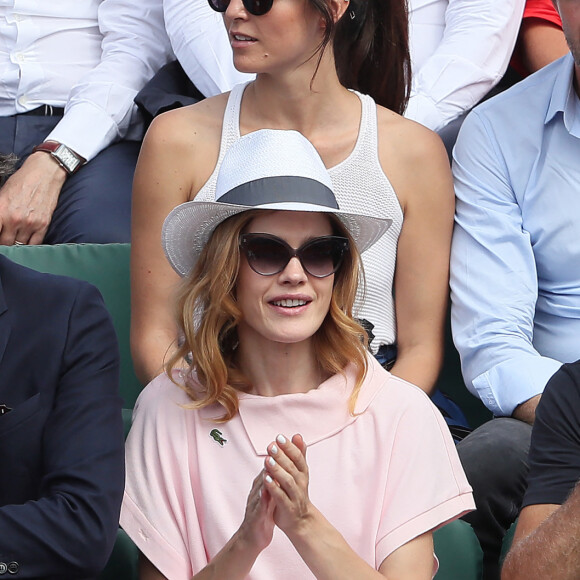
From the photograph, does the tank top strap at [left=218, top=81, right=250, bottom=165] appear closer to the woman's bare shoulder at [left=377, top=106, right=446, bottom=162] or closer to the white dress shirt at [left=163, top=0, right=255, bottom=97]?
the woman's bare shoulder at [left=377, top=106, right=446, bottom=162]

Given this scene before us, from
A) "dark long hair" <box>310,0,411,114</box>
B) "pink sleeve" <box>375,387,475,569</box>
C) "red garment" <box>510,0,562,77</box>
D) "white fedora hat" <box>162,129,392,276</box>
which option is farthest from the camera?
"red garment" <box>510,0,562,77</box>

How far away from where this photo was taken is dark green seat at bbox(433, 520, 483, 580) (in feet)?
7.94

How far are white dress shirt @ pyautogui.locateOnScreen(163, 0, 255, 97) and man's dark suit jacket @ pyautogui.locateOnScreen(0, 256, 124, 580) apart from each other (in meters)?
1.57

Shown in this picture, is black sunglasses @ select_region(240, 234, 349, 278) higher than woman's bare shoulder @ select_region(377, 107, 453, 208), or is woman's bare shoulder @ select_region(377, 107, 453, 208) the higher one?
black sunglasses @ select_region(240, 234, 349, 278)

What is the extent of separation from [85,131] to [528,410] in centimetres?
168

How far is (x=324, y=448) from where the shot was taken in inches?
92.9

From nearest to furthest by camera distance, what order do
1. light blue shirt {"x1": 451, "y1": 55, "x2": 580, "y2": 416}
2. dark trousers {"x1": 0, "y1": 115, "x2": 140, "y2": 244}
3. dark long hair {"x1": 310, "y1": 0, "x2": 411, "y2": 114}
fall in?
light blue shirt {"x1": 451, "y1": 55, "x2": 580, "y2": 416}, dark long hair {"x1": 310, "y1": 0, "x2": 411, "y2": 114}, dark trousers {"x1": 0, "y1": 115, "x2": 140, "y2": 244}

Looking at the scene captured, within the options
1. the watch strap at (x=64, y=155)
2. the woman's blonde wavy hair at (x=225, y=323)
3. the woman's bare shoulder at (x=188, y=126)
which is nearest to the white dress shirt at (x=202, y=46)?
the watch strap at (x=64, y=155)

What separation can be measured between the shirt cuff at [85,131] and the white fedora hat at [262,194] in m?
1.35

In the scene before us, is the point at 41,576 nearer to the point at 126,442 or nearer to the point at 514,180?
the point at 126,442

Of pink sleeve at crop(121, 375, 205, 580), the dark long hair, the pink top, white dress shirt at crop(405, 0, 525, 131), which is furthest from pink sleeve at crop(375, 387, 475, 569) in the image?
white dress shirt at crop(405, 0, 525, 131)

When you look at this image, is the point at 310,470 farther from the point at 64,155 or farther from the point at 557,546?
the point at 64,155

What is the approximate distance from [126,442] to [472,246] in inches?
41.1

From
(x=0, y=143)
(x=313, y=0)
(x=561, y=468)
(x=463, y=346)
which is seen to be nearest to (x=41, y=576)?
(x=561, y=468)
